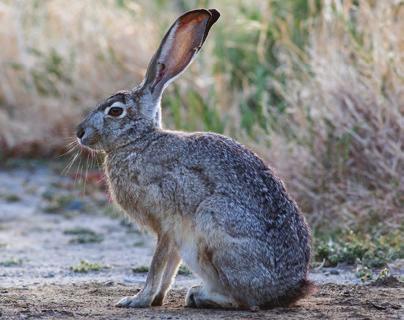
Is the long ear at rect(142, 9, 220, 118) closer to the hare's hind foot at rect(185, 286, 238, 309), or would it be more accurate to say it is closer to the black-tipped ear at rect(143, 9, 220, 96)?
the black-tipped ear at rect(143, 9, 220, 96)

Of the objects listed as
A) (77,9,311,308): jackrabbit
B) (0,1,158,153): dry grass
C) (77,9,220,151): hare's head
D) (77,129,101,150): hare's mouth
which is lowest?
(77,9,311,308): jackrabbit

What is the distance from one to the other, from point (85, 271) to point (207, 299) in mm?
1891

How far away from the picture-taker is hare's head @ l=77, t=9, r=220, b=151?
5848 mm

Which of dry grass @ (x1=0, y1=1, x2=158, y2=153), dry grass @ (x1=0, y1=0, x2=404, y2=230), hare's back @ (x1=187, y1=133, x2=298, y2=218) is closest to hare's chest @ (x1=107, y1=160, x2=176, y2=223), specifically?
hare's back @ (x1=187, y1=133, x2=298, y2=218)

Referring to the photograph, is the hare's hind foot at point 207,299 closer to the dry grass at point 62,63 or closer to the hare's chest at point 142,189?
the hare's chest at point 142,189

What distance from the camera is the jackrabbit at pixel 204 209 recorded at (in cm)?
526

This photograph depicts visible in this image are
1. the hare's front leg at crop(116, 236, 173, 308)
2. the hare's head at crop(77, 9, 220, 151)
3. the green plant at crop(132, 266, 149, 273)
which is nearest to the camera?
the hare's front leg at crop(116, 236, 173, 308)

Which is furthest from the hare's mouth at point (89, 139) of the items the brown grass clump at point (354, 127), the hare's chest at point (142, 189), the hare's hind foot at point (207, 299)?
the brown grass clump at point (354, 127)

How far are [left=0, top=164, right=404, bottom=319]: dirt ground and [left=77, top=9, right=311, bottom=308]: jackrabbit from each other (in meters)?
0.14

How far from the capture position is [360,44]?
9031 mm

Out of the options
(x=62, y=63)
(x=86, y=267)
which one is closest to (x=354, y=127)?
(x=86, y=267)

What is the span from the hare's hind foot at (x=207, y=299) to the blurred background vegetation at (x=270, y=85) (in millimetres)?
1754

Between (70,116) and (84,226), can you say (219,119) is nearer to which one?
(84,226)

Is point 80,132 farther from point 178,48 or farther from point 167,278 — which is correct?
point 167,278
